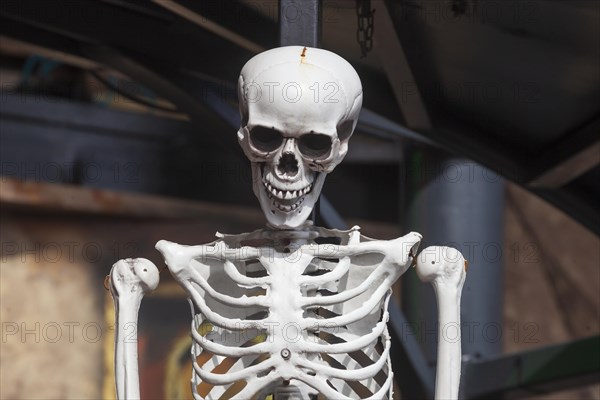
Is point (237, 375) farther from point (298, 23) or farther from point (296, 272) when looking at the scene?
point (298, 23)

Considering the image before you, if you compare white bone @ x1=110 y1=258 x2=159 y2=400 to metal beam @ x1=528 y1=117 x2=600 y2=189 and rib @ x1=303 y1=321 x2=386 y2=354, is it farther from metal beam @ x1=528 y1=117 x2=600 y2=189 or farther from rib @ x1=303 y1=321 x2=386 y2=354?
metal beam @ x1=528 y1=117 x2=600 y2=189

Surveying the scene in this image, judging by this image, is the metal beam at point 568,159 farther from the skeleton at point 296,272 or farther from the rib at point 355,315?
the rib at point 355,315

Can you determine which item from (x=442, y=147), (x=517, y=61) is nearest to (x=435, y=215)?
(x=442, y=147)

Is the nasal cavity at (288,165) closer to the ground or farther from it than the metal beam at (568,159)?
closer to the ground

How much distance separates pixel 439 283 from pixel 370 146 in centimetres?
679

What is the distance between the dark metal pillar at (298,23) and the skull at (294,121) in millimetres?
388

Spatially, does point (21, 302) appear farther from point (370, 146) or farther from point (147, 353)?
point (370, 146)

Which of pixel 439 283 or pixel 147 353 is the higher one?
pixel 147 353

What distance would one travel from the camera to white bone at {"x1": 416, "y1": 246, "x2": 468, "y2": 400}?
4176 mm

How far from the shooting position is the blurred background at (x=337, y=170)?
22.2 feet

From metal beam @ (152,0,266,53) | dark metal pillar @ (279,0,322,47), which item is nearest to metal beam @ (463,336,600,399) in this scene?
metal beam @ (152,0,266,53)

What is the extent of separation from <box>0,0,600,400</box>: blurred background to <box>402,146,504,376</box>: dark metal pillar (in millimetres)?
12

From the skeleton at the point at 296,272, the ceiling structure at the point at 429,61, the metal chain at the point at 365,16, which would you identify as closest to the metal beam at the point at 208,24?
the ceiling structure at the point at 429,61

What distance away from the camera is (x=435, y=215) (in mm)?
8375
